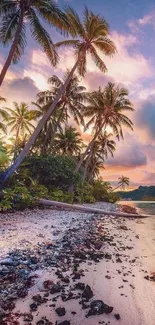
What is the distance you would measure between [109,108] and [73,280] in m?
22.5

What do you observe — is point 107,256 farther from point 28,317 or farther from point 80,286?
point 28,317

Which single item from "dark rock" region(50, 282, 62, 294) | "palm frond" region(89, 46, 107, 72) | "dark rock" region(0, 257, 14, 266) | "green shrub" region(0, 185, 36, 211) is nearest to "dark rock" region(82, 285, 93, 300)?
"dark rock" region(50, 282, 62, 294)

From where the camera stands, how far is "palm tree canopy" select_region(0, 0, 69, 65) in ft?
44.4

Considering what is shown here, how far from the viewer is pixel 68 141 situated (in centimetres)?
3606

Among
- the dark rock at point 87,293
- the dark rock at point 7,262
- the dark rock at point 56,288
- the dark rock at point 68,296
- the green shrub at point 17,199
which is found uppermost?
the green shrub at point 17,199

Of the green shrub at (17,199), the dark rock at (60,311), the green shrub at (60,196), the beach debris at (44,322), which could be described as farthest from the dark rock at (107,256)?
the green shrub at (60,196)

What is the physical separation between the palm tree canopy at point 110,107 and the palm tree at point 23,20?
11.3 metres

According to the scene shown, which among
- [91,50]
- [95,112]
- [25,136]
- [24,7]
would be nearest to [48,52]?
[24,7]

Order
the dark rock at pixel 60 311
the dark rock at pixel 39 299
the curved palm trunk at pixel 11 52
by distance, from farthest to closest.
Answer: the curved palm trunk at pixel 11 52 → the dark rock at pixel 39 299 → the dark rock at pixel 60 311

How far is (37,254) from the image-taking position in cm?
533

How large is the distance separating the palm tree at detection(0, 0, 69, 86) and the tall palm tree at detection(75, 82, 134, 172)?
1126cm

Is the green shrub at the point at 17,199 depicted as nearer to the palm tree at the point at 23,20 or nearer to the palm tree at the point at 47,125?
the palm tree at the point at 23,20

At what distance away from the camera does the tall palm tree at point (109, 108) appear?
81.9ft

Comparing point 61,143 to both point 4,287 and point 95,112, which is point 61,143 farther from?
point 4,287
